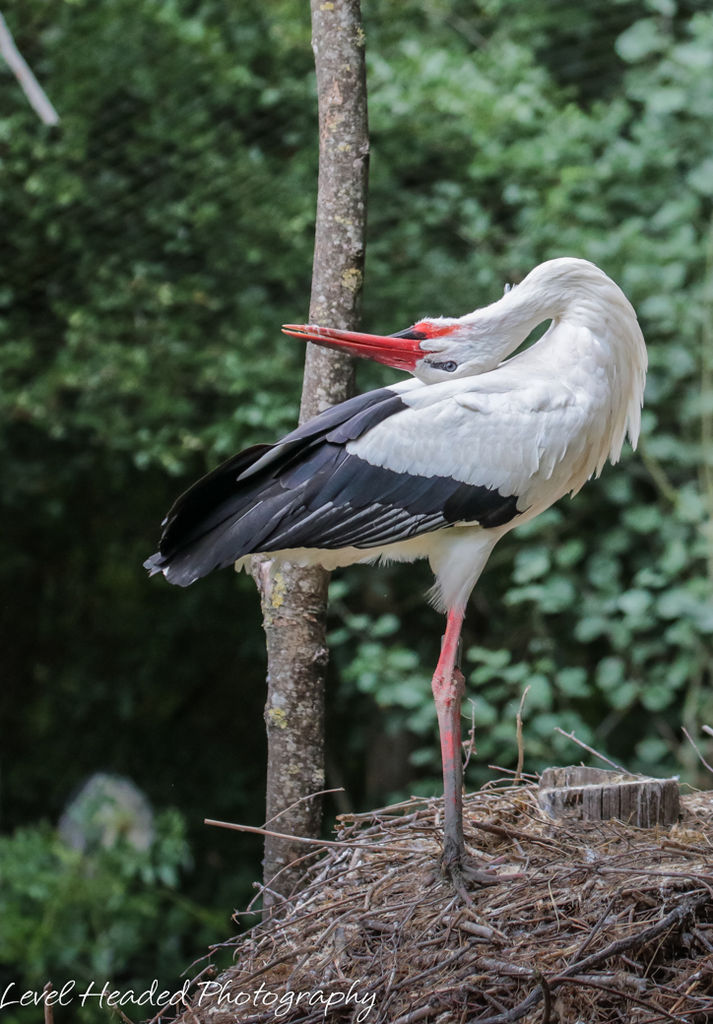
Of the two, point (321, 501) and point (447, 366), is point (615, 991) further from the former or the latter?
point (447, 366)

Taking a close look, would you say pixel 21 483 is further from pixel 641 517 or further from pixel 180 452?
pixel 641 517

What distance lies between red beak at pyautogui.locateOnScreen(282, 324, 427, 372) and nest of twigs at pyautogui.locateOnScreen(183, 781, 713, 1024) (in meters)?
0.99

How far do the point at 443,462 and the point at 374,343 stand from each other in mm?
284

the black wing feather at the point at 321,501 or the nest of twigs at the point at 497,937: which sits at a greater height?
the black wing feather at the point at 321,501

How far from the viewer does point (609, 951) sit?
1922 mm

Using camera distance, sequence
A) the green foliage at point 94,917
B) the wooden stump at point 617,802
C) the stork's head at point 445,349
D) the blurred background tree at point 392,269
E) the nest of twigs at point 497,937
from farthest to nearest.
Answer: the green foliage at point 94,917 → the blurred background tree at point 392,269 → the wooden stump at point 617,802 → the stork's head at point 445,349 → the nest of twigs at point 497,937

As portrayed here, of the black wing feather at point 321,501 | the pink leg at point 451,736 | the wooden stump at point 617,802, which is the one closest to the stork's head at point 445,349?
the black wing feather at point 321,501

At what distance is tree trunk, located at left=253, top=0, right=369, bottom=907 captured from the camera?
2553mm

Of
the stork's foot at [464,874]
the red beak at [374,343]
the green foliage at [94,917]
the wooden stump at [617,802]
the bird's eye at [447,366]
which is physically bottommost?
the green foliage at [94,917]

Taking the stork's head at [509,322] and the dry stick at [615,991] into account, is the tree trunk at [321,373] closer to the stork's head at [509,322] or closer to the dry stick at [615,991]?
the stork's head at [509,322]

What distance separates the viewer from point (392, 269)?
14.0 feet

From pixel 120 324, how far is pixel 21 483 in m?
0.81

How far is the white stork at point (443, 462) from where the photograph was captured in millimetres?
A: 2350

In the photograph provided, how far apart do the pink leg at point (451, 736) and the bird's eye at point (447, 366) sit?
1.68ft
